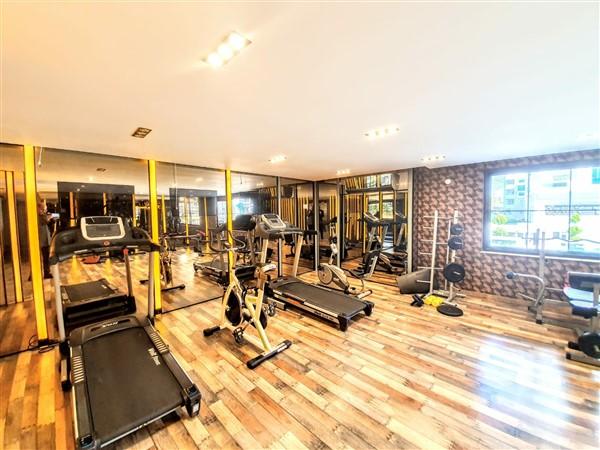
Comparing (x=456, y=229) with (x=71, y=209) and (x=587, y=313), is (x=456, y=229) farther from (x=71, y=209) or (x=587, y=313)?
(x=71, y=209)

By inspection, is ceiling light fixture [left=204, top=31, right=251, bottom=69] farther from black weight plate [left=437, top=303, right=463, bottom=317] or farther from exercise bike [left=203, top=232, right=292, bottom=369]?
black weight plate [left=437, top=303, right=463, bottom=317]

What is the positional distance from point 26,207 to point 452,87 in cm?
468

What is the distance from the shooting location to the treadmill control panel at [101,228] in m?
2.79

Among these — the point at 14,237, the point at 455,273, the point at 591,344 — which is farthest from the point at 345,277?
the point at 14,237

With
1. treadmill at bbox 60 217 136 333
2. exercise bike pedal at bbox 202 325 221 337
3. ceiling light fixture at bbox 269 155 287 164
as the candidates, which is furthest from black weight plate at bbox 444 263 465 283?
treadmill at bbox 60 217 136 333

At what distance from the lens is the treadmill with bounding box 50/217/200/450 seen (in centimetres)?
176

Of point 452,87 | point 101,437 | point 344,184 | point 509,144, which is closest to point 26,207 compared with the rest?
point 101,437

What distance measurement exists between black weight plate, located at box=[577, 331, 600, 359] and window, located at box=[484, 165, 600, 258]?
1560 mm

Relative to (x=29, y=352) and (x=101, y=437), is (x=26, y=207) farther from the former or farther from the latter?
(x=101, y=437)

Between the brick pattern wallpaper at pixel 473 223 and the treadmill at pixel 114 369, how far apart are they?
4.89m

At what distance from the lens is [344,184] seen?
22.0ft

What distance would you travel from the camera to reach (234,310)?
319 cm

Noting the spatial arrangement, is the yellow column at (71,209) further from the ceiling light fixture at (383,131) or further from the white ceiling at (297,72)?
the ceiling light fixture at (383,131)

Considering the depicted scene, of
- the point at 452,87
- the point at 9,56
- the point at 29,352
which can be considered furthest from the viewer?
the point at 29,352
